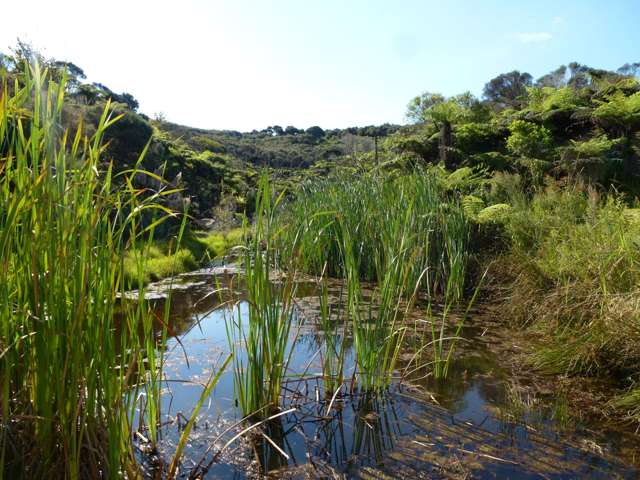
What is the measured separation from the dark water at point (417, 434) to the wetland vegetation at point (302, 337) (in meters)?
0.01

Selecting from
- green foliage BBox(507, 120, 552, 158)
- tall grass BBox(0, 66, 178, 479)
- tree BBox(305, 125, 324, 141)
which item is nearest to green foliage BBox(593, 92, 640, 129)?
green foliage BBox(507, 120, 552, 158)

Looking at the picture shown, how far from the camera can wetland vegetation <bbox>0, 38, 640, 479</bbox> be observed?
115cm

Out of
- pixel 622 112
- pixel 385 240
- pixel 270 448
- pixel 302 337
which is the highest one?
pixel 622 112

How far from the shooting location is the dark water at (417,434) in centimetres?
180

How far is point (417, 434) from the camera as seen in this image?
2.06 metres

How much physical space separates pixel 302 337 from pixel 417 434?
59.7 inches

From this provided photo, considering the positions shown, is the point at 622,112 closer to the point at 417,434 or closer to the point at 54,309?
the point at 417,434

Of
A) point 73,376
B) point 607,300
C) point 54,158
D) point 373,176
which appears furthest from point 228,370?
point 373,176

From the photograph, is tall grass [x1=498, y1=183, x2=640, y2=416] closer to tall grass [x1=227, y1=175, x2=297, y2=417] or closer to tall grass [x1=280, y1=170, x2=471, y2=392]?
tall grass [x1=280, y1=170, x2=471, y2=392]

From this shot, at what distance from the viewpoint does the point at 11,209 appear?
3.46 feet

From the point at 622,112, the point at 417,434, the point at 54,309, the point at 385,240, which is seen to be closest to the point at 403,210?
the point at 385,240

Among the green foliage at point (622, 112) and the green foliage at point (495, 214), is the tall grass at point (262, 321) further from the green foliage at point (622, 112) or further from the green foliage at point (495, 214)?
the green foliage at point (622, 112)

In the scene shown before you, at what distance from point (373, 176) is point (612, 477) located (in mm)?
3356

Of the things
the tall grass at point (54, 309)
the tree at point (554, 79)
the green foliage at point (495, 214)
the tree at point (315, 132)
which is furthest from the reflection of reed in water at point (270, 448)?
the tree at point (315, 132)
